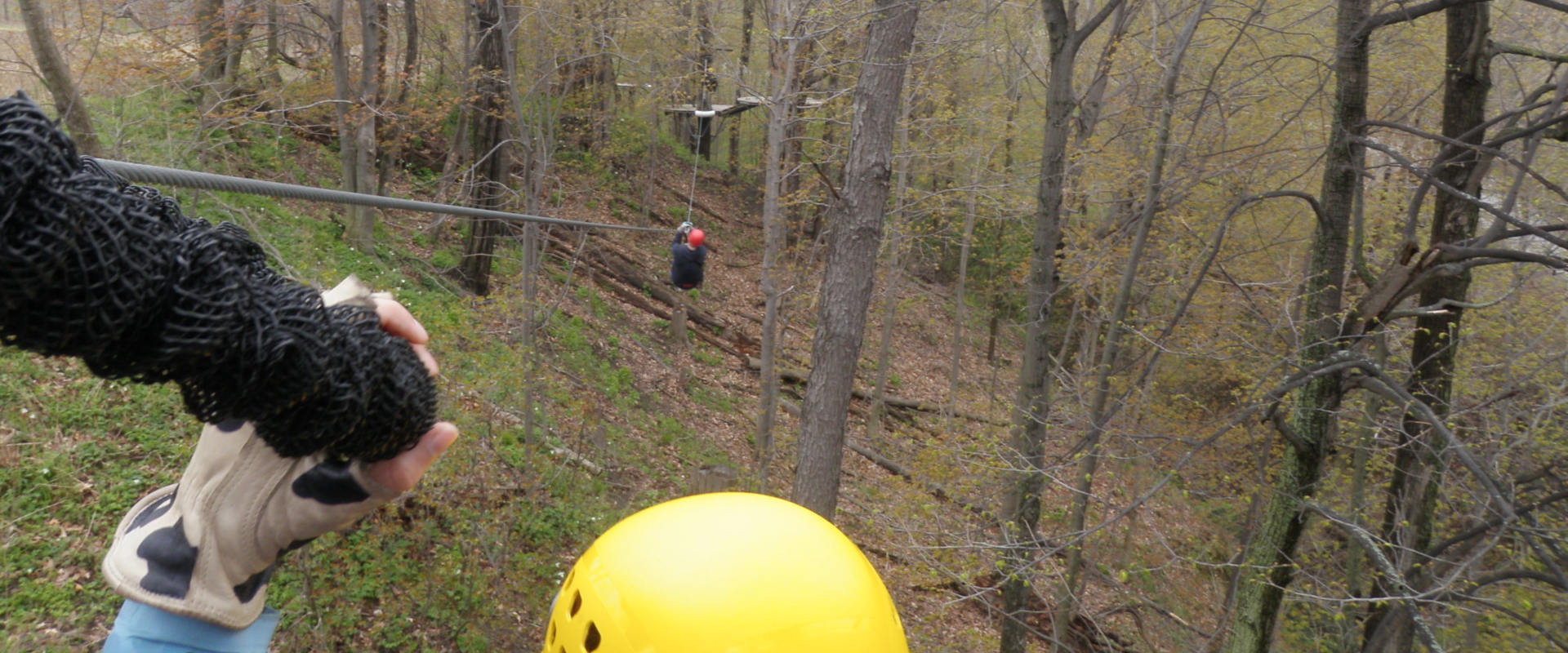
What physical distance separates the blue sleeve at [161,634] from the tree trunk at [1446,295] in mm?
6967

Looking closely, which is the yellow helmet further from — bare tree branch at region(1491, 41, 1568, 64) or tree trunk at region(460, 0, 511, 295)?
tree trunk at region(460, 0, 511, 295)

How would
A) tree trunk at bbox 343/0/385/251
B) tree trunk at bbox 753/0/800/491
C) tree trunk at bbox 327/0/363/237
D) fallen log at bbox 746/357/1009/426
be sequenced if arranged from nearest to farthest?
1. tree trunk at bbox 327/0/363/237
2. tree trunk at bbox 343/0/385/251
3. tree trunk at bbox 753/0/800/491
4. fallen log at bbox 746/357/1009/426

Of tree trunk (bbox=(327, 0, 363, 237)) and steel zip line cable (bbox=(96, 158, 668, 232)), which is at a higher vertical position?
tree trunk (bbox=(327, 0, 363, 237))

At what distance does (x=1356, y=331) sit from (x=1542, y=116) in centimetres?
184

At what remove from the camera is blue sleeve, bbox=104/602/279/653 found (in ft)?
4.25

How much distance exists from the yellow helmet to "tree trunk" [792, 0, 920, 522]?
4.91 metres

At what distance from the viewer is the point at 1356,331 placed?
6.49 metres

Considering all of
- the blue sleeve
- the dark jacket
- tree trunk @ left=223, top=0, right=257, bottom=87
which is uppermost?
tree trunk @ left=223, top=0, right=257, bottom=87

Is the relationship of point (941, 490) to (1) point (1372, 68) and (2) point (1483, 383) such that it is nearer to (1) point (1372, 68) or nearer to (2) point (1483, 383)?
(2) point (1483, 383)

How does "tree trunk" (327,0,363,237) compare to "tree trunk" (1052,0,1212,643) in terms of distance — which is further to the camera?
"tree trunk" (327,0,363,237)

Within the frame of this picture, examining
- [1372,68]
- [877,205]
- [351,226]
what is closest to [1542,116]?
[877,205]

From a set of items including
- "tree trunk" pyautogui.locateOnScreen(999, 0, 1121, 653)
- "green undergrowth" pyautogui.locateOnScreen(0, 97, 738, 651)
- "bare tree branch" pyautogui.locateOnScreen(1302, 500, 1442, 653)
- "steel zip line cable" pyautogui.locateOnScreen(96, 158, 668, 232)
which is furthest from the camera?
"tree trunk" pyautogui.locateOnScreen(999, 0, 1121, 653)

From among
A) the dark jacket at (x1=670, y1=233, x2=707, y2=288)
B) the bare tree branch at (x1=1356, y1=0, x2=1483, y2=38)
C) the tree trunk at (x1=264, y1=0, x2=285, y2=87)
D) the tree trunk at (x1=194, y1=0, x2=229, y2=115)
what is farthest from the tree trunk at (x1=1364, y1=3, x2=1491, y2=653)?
the tree trunk at (x1=264, y1=0, x2=285, y2=87)

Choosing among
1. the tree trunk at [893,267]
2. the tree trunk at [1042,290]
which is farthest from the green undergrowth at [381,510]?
the tree trunk at [893,267]
